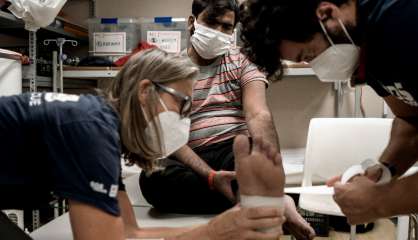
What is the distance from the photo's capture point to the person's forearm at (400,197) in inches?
33.1

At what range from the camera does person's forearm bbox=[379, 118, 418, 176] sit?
1.09 m

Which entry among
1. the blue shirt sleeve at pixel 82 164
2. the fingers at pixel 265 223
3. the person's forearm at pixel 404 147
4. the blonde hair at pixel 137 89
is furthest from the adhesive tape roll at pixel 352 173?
the blue shirt sleeve at pixel 82 164

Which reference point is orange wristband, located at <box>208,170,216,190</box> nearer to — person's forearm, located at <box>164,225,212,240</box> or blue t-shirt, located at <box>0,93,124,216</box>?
person's forearm, located at <box>164,225,212,240</box>

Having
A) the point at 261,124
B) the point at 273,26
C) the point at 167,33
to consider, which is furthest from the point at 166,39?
the point at 273,26

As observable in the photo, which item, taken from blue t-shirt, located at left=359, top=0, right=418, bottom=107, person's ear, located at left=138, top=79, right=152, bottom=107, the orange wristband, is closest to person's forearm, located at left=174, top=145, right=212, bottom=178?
the orange wristband

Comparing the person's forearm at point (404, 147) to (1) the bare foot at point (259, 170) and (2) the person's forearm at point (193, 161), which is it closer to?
(1) the bare foot at point (259, 170)

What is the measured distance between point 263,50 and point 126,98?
0.33 m

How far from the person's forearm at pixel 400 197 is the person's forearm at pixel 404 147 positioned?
8.8 inches

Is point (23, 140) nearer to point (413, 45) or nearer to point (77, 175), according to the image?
point (77, 175)

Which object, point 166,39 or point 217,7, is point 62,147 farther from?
point 166,39

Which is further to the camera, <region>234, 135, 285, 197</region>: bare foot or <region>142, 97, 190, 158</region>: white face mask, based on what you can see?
<region>142, 97, 190, 158</region>: white face mask

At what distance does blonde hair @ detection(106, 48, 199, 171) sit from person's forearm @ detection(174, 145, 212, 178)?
1.14 ft

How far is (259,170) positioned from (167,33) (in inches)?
66.3

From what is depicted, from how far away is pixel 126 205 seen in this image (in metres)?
1.16
